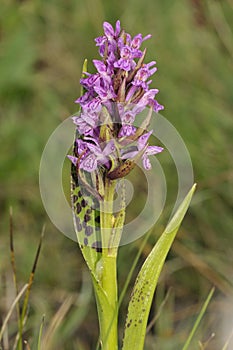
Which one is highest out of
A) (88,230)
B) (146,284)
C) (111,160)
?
(111,160)

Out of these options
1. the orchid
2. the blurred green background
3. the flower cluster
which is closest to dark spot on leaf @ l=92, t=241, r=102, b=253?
the orchid

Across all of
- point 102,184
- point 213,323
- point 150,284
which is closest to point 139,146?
point 102,184

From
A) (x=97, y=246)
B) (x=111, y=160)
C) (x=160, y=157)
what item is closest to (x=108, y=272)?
(x=97, y=246)

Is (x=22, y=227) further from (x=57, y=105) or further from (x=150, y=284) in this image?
(x=150, y=284)

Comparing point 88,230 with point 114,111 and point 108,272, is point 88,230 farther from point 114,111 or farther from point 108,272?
point 114,111

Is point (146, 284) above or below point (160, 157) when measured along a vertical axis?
below

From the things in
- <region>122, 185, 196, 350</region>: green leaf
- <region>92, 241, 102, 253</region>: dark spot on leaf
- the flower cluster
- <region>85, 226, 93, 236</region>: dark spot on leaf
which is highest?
the flower cluster

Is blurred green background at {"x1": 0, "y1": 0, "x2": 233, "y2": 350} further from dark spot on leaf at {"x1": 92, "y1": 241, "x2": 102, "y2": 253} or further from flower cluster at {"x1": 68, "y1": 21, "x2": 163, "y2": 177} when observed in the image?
flower cluster at {"x1": 68, "y1": 21, "x2": 163, "y2": 177}
